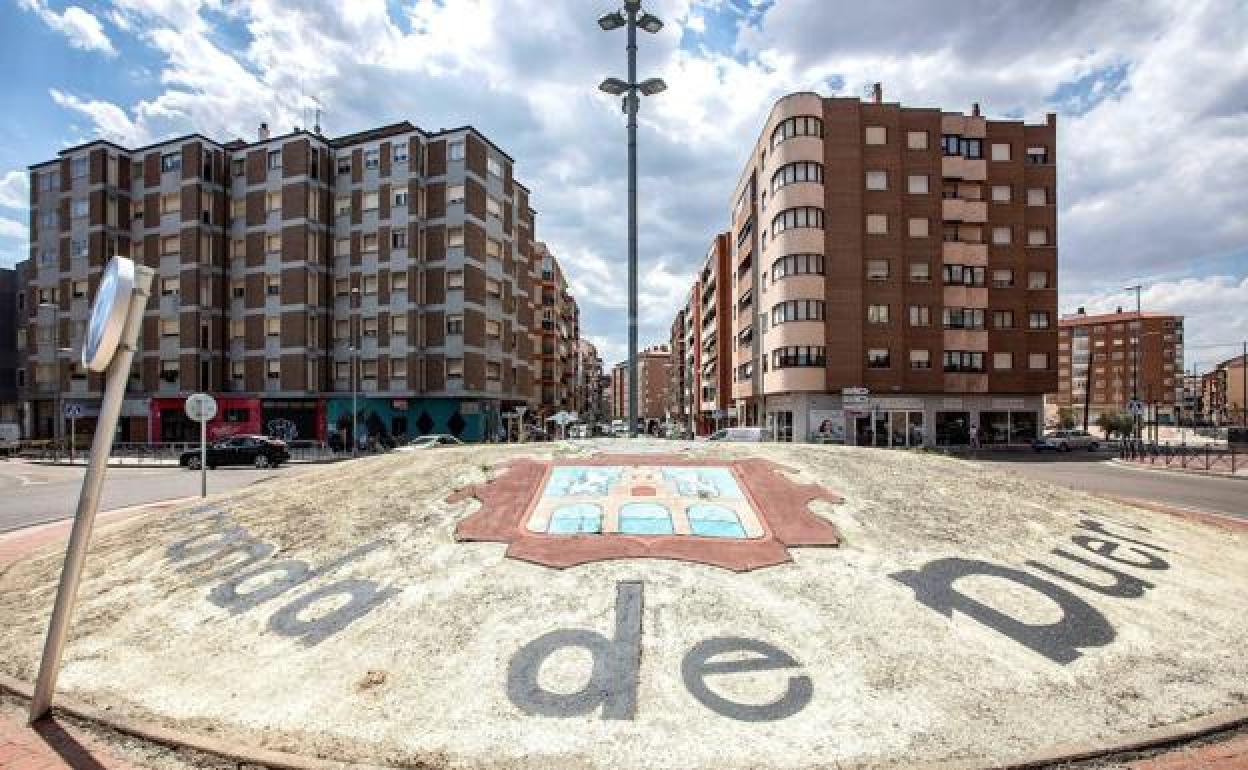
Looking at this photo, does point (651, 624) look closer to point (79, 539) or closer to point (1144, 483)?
point (79, 539)

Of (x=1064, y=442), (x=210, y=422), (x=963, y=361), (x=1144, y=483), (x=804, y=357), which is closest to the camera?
(x=1144, y=483)

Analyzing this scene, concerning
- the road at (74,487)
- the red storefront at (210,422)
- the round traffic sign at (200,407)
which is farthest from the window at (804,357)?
the red storefront at (210,422)

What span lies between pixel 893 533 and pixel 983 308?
148ft

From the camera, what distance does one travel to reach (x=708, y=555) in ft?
21.6

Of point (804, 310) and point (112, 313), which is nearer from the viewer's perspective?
point (112, 313)

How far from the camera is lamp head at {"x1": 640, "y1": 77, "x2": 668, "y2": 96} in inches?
512

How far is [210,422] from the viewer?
147ft

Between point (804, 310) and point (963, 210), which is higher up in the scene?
point (963, 210)

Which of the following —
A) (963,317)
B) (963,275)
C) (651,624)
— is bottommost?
(651,624)

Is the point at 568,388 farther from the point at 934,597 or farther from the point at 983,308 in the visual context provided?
the point at 934,597

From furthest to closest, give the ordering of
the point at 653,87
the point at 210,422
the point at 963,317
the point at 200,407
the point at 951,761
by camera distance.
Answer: the point at 963,317
the point at 210,422
the point at 200,407
the point at 653,87
the point at 951,761

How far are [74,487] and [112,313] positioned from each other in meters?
24.2

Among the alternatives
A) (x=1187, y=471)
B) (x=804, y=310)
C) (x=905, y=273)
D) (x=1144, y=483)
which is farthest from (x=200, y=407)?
(x=905, y=273)

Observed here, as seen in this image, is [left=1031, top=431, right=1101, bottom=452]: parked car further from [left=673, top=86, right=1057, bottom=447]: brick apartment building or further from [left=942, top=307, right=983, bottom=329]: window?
[left=942, top=307, right=983, bottom=329]: window
